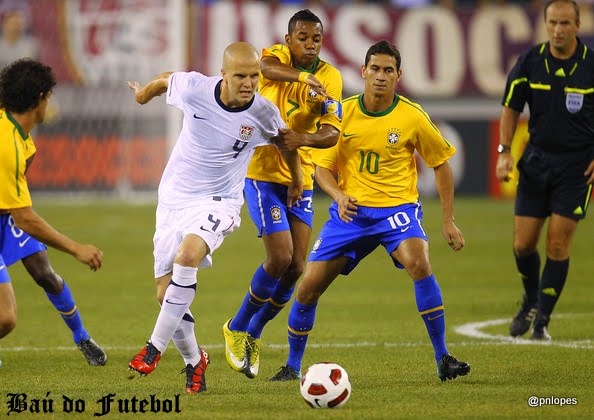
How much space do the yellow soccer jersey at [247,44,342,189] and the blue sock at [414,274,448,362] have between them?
1.36m

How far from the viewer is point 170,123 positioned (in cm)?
2533

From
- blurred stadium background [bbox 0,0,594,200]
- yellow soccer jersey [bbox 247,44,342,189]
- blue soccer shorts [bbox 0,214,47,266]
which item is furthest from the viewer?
blurred stadium background [bbox 0,0,594,200]

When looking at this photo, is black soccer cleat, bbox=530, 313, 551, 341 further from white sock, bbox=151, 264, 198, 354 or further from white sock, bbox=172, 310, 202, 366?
white sock, bbox=151, 264, 198, 354

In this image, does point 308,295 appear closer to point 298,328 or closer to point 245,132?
point 298,328

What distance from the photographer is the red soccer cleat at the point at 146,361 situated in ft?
21.8

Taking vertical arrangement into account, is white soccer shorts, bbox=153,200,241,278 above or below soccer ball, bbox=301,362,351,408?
above

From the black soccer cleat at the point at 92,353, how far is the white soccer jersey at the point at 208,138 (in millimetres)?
1613

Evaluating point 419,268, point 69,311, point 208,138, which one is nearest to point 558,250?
point 419,268

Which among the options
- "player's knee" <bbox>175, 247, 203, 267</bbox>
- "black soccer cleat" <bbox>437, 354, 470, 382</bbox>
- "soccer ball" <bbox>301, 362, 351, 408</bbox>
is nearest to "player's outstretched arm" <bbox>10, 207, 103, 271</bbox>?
"player's knee" <bbox>175, 247, 203, 267</bbox>

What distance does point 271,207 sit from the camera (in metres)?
8.30

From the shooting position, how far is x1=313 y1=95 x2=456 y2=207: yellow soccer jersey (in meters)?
7.76

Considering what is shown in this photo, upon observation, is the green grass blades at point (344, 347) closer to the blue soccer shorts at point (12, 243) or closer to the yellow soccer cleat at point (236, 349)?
the yellow soccer cleat at point (236, 349)

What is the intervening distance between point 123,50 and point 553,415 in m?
20.4

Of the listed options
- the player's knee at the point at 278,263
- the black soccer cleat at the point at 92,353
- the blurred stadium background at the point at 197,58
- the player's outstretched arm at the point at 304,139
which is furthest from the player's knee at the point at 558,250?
A: the blurred stadium background at the point at 197,58
